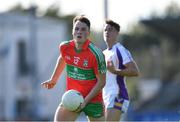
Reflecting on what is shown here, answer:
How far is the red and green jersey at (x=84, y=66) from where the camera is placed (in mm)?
13883

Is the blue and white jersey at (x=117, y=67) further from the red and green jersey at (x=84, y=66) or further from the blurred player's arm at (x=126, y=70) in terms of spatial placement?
the red and green jersey at (x=84, y=66)

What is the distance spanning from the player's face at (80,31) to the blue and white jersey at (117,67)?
1.29 metres

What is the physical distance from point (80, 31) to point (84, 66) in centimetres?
55

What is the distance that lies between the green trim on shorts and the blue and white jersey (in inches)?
36.7

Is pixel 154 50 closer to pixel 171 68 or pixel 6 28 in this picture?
pixel 171 68

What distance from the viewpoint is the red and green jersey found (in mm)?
13883

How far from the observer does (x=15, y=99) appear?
65312mm

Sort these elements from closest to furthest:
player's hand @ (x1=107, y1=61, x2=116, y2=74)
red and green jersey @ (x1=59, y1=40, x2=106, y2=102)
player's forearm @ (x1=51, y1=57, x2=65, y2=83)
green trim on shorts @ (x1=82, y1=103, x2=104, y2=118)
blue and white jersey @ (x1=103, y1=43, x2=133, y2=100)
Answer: red and green jersey @ (x1=59, y1=40, x2=106, y2=102) < green trim on shorts @ (x1=82, y1=103, x2=104, y2=118) < player's forearm @ (x1=51, y1=57, x2=65, y2=83) < player's hand @ (x1=107, y1=61, x2=116, y2=74) < blue and white jersey @ (x1=103, y1=43, x2=133, y2=100)

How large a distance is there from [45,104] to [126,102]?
52.5 meters

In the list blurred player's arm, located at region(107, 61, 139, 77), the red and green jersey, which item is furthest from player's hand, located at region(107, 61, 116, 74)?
the red and green jersey

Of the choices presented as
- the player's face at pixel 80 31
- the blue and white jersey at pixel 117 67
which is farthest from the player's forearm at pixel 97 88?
the blue and white jersey at pixel 117 67

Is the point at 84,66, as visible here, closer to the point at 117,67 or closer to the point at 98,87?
the point at 98,87

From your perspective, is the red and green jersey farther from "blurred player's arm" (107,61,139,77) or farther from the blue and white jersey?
the blue and white jersey

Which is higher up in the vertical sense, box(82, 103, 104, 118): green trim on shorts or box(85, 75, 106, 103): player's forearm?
box(85, 75, 106, 103): player's forearm
